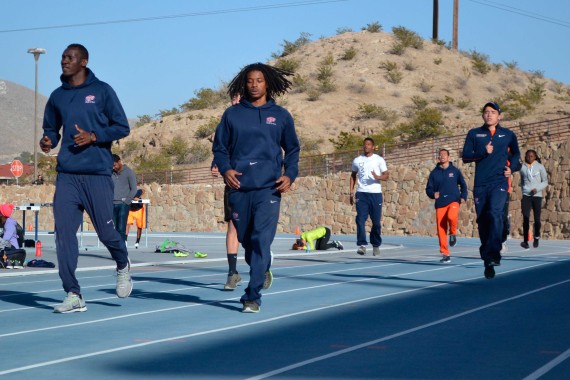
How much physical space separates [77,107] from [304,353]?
3.68 meters

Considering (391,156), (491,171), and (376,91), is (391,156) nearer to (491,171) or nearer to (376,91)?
(491,171)

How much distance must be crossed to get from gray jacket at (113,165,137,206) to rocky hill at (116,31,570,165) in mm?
46338

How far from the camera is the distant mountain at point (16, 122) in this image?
150 m

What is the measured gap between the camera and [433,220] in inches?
1463

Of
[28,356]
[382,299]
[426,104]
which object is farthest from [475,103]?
[28,356]

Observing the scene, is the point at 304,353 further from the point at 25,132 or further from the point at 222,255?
the point at 25,132

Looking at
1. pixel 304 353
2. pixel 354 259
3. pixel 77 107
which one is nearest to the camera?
pixel 304 353

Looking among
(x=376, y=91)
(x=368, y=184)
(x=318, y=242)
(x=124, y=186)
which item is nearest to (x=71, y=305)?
(x=124, y=186)

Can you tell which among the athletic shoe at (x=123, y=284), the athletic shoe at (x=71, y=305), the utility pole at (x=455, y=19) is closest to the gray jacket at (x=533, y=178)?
the athletic shoe at (x=123, y=284)

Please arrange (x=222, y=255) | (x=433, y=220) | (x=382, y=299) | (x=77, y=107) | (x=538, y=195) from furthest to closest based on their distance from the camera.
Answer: (x=433, y=220), (x=538, y=195), (x=222, y=255), (x=382, y=299), (x=77, y=107)

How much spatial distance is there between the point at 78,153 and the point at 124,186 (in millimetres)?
9791

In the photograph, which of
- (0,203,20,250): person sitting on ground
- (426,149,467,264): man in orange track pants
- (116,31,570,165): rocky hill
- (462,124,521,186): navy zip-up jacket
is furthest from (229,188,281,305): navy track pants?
(116,31,570,165): rocky hill

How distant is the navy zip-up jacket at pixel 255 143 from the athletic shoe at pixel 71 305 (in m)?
1.72

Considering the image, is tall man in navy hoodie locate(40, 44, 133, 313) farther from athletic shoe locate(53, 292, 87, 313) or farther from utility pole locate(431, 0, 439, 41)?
utility pole locate(431, 0, 439, 41)
